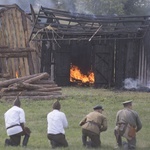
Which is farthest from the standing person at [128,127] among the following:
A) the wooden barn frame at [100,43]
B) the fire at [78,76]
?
the fire at [78,76]

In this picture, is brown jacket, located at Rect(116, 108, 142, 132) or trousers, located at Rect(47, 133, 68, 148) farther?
brown jacket, located at Rect(116, 108, 142, 132)

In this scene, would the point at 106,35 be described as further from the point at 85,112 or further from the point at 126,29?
the point at 85,112

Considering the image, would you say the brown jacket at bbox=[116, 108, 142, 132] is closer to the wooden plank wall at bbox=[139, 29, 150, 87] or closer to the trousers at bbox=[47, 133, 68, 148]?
the trousers at bbox=[47, 133, 68, 148]

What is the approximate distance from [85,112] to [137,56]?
985cm

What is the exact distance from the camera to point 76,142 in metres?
13.9

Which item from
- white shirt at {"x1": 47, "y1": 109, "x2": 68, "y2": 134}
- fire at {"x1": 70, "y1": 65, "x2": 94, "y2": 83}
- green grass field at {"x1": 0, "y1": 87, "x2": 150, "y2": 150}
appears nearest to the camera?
white shirt at {"x1": 47, "y1": 109, "x2": 68, "y2": 134}

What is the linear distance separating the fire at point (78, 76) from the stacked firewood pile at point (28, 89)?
296 inches

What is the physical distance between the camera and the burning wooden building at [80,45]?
89.0 ft

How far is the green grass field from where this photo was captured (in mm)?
13959

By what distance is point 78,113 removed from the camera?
18891mm

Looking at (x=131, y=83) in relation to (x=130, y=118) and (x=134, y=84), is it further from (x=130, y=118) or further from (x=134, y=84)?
(x=130, y=118)

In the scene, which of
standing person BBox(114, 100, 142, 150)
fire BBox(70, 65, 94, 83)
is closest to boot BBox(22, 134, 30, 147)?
standing person BBox(114, 100, 142, 150)

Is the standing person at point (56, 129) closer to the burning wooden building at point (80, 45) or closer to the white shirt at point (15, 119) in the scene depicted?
the white shirt at point (15, 119)

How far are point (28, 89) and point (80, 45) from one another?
29.4 feet
